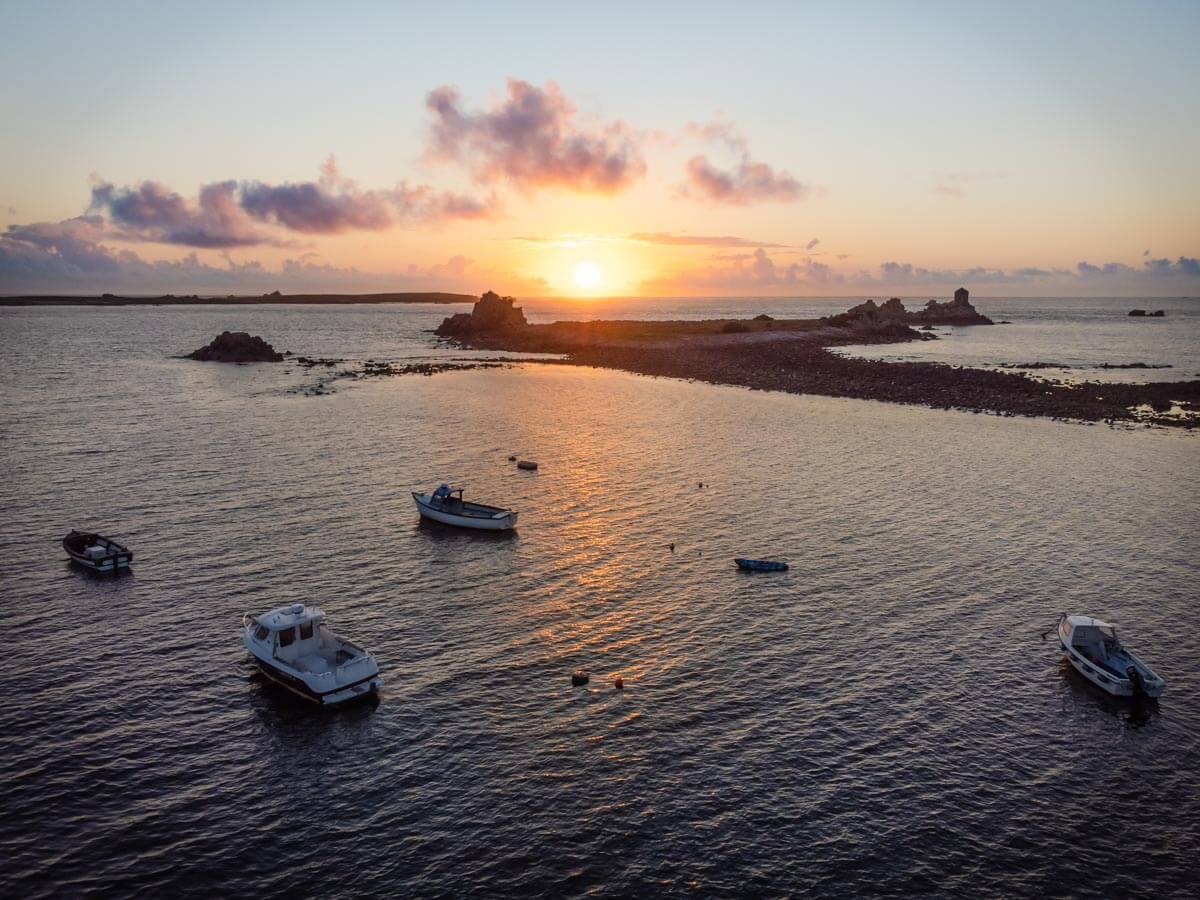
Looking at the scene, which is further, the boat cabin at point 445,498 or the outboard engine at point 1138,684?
the boat cabin at point 445,498

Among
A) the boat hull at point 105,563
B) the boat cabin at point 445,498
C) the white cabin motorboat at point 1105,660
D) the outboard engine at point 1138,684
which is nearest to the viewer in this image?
the outboard engine at point 1138,684

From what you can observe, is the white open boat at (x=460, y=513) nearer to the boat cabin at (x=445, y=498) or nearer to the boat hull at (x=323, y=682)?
the boat cabin at (x=445, y=498)

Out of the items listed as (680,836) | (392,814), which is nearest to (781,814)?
(680,836)

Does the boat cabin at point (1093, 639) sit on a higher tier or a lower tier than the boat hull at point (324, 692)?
higher

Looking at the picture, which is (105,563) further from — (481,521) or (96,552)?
(481,521)

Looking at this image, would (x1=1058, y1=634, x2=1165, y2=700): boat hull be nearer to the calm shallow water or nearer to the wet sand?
the calm shallow water

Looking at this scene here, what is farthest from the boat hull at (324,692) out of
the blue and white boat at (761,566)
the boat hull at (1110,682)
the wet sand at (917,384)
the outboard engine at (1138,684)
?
the wet sand at (917,384)

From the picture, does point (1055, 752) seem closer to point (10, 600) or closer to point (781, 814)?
point (781, 814)

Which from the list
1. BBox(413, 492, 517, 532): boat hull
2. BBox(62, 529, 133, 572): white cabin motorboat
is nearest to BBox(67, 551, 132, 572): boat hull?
BBox(62, 529, 133, 572): white cabin motorboat
